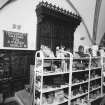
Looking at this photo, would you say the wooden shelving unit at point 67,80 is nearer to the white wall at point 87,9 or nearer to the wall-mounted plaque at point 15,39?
the wall-mounted plaque at point 15,39

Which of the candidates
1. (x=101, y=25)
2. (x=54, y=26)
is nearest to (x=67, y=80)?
(x=54, y=26)

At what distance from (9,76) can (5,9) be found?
1479 mm

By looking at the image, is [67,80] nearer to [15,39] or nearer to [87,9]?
[15,39]

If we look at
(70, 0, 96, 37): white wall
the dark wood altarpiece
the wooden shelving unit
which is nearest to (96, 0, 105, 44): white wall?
(70, 0, 96, 37): white wall

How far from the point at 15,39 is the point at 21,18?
54 centimetres

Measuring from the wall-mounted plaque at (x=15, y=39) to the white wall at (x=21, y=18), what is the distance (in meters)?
0.08

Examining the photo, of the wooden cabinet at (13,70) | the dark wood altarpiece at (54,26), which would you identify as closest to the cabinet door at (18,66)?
the wooden cabinet at (13,70)

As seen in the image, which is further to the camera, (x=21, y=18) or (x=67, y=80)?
(x=67, y=80)

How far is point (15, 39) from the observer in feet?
8.09

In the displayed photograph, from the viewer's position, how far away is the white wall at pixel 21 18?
A: 2310 mm

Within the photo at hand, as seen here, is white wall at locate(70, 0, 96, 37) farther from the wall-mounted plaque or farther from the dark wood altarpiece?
the wall-mounted plaque

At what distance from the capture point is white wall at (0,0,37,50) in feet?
7.58

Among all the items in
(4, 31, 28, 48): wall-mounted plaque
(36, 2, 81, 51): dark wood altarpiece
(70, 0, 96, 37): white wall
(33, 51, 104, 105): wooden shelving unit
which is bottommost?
(33, 51, 104, 105): wooden shelving unit

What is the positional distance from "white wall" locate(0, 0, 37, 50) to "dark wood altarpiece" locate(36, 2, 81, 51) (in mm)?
155
